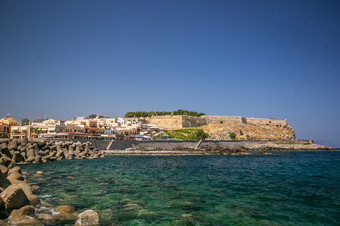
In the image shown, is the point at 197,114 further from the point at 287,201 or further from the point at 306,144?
the point at 287,201

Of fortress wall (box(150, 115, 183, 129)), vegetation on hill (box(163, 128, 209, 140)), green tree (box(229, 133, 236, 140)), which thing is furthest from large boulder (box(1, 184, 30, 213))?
green tree (box(229, 133, 236, 140))

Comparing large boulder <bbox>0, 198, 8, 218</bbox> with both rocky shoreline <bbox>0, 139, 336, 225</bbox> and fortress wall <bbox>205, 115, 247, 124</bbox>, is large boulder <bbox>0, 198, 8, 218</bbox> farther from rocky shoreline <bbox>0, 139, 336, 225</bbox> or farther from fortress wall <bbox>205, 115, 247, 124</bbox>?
fortress wall <bbox>205, 115, 247, 124</bbox>

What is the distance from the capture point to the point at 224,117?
11525 cm

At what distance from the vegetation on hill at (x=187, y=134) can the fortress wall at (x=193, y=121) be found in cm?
599

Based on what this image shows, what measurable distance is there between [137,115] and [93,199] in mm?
102429

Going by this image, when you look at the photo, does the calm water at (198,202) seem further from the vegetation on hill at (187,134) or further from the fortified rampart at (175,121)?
the fortified rampart at (175,121)

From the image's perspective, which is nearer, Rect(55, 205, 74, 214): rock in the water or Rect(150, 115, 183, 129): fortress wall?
Rect(55, 205, 74, 214): rock in the water

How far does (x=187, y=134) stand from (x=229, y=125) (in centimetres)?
2293

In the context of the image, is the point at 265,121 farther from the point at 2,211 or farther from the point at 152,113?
the point at 2,211

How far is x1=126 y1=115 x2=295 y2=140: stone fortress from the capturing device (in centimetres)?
10156

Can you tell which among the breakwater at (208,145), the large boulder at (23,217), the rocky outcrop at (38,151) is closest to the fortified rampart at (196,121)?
the breakwater at (208,145)

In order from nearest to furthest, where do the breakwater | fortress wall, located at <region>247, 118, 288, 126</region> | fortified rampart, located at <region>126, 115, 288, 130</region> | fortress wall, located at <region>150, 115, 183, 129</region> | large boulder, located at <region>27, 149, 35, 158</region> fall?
1. large boulder, located at <region>27, 149, 35, 158</region>
2. the breakwater
3. fortress wall, located at <region>150, 115, 183, 129</region>
4. fortified rampart, located at <region>126, 115, 288, 130</region>
5. fortress wall, located at <region>247, 118, 288, 126</region>

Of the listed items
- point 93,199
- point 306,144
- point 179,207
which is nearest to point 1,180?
point 93,199

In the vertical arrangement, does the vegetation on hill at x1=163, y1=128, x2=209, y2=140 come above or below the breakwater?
above
